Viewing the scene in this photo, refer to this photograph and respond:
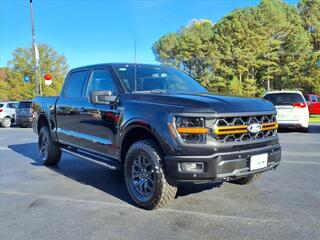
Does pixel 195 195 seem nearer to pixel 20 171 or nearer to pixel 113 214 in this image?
pixel 113 214

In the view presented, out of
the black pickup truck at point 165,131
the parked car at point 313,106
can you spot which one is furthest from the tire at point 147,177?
the parked car at point 313,106

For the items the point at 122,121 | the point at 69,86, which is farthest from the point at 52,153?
the point at 122,121

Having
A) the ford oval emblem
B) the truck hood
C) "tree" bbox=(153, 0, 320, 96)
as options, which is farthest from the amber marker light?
"tree" bbox=(153, 0, 320, 96)

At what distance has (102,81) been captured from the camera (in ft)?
20.4

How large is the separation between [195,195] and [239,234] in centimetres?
159

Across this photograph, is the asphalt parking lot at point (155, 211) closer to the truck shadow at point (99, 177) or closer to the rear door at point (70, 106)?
the truck shadow at point (99, 177)

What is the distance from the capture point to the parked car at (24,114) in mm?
21281

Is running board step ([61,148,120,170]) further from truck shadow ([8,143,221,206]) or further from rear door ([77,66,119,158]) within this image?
truck shadow ([8,143,221,206])

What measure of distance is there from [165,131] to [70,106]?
9.34ft

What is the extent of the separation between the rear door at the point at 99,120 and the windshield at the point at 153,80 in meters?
0.20

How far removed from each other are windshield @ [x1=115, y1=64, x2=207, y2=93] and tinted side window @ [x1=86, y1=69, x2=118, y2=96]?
17 centimetres

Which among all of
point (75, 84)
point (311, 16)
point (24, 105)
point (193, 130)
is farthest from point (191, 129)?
point (311, 16)

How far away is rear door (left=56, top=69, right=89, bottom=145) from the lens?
22.3 ft

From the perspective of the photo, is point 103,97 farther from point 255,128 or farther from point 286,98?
point 286,98
